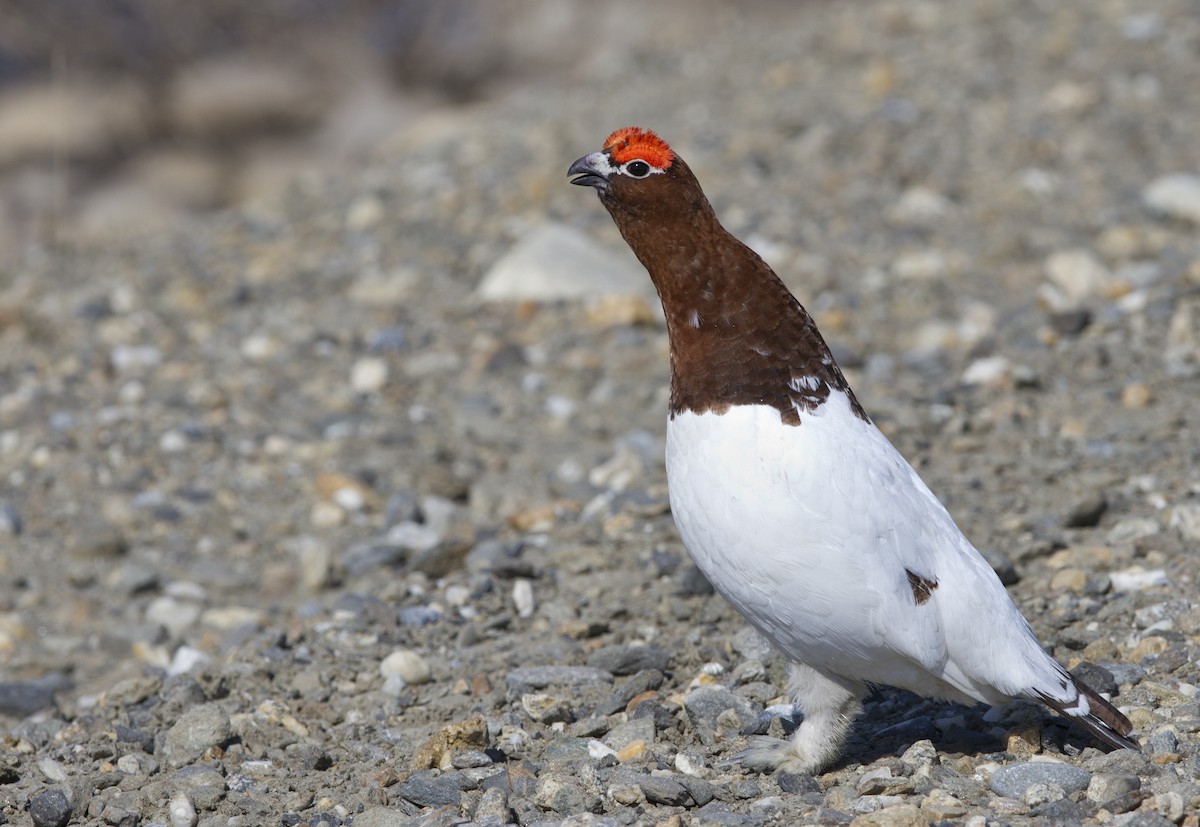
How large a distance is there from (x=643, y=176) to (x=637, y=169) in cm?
3

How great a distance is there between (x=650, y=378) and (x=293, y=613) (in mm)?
2343

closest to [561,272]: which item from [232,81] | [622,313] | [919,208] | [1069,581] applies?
[622,313]

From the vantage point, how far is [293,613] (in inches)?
235

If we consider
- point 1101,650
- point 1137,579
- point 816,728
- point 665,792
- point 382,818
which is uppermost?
point 1137,579

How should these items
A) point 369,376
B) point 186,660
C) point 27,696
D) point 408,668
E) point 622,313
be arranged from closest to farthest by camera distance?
point 408,668 → point 27,696 → point 186,660 → point 369,376 → point 622,313

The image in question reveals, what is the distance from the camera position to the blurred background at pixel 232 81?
12.3 m

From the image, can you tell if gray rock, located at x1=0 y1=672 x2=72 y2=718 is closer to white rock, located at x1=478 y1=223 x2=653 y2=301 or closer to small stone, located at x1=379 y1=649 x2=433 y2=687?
small stone, located at x1=379 y1=649 x2=433 y2=687

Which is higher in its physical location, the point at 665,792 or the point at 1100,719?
the point at 1100,719

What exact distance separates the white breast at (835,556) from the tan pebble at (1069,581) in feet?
3.71

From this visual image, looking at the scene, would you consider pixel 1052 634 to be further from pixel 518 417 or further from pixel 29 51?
pixel 29 51

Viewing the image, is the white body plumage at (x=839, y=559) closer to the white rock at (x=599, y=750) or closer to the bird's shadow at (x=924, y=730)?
the bird's shadow at (x=924, y=730)

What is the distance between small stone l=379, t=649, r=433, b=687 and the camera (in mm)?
4969

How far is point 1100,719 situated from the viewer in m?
3.89

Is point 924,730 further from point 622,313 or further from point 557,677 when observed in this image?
point 622,313
